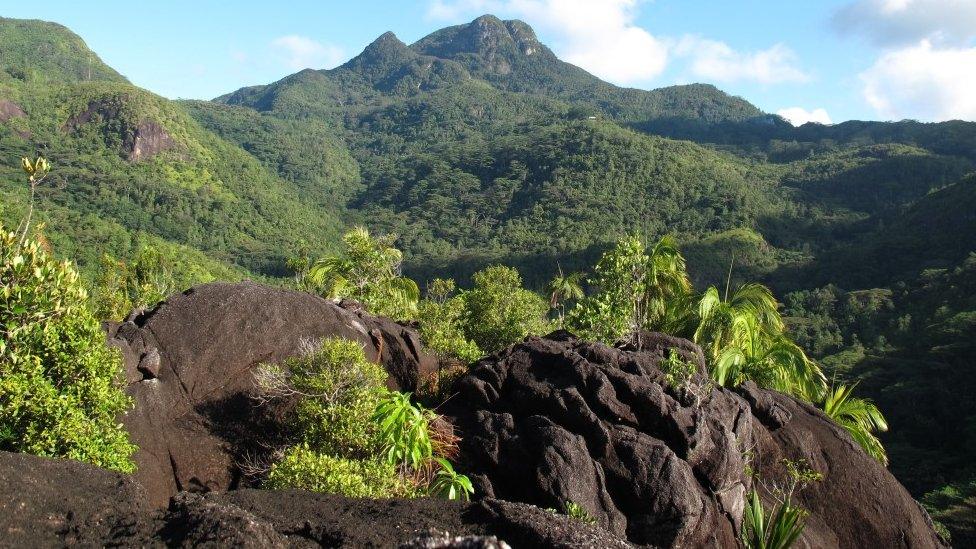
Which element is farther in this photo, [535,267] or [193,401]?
[535,267]

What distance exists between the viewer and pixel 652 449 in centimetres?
823

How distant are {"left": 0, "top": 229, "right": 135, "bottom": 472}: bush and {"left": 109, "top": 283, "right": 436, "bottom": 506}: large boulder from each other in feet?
3.92

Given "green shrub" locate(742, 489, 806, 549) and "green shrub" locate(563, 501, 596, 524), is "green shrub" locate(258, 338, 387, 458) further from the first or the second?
"green shrub" locate(742, 489, 806, 549)

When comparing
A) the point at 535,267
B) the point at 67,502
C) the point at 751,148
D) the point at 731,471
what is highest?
the point at 751,148

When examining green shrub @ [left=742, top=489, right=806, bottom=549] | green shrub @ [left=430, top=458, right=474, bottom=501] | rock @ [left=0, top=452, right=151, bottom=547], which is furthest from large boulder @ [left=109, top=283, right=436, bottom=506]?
green shrub @ [left=742, top=489, right=806, bottom=549]

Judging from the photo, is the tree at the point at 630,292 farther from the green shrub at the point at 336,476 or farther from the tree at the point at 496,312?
the green shrub at the point at 336,476

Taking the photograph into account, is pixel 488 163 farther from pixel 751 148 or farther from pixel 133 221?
pixel 133 221

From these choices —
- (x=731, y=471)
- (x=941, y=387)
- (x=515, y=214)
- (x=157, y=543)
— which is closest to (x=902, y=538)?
(x=731, y=471)

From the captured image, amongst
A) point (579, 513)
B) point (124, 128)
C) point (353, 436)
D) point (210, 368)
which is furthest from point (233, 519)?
point (124, 128)

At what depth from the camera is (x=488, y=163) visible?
573 feet

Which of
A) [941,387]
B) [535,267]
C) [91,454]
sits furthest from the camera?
[535,267]

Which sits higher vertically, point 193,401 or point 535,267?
point 193,401

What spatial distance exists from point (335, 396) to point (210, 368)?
2411 mm

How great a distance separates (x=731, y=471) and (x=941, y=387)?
41556mm
